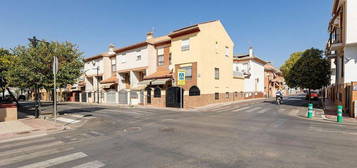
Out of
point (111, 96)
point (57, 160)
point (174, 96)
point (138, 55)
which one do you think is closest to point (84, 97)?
point (111, 96)

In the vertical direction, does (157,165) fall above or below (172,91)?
below

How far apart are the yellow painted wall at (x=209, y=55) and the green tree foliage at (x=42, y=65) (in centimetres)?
1199

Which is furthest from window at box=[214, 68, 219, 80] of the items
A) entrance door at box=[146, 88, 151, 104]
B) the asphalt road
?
the asphalt road

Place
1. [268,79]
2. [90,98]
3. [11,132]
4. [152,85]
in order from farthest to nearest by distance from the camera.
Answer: [268,79]
[90,98]
[152,85]
[11,132]

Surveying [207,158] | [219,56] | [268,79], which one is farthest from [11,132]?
[268,79]

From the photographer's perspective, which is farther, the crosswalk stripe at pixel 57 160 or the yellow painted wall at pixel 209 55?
the yellow painted wall at pixel 209 55

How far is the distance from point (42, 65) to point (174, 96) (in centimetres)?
1257

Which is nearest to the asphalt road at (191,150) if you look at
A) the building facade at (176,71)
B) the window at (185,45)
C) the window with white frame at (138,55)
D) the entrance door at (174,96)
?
the building facade at (176,71)

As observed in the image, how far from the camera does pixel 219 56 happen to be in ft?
78.4

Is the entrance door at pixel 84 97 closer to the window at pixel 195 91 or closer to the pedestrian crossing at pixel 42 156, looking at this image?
the window at pixel 195 91

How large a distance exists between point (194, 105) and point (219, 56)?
8.64 meters

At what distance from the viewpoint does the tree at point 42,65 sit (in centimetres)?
1138

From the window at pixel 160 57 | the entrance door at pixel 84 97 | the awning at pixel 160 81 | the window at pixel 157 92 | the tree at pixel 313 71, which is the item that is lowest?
the entrance door at pixel 84 97

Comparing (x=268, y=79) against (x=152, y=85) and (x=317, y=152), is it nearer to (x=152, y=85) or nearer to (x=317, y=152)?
(x=152, y=85)
